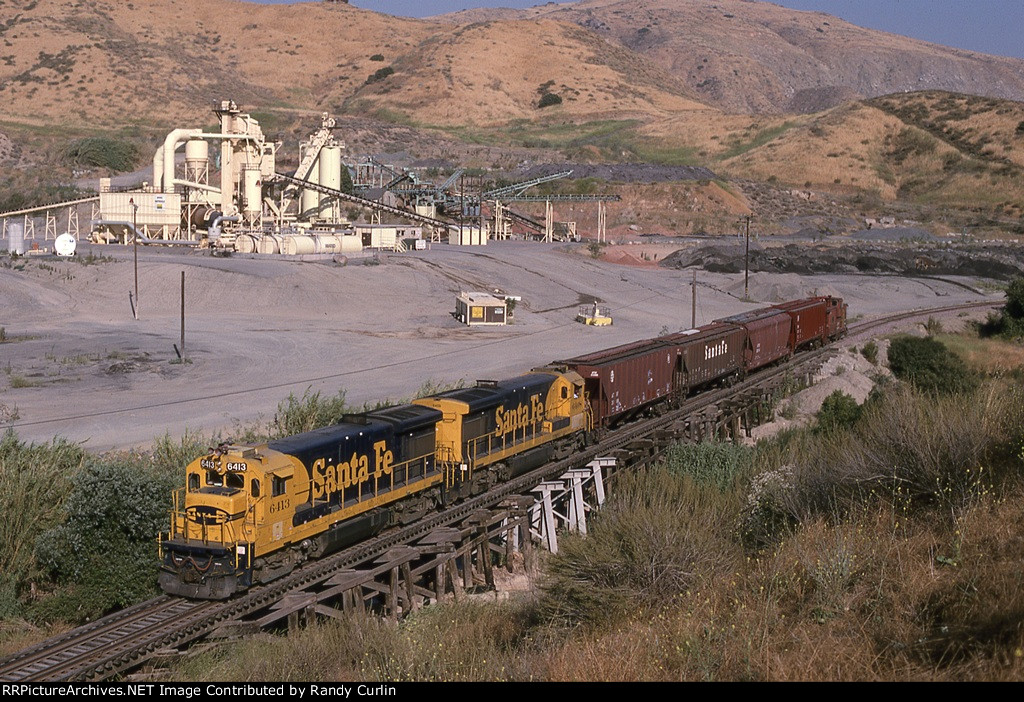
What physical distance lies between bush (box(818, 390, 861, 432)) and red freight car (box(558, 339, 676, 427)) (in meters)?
7.10

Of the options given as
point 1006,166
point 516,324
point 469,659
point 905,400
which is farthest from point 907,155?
point 469,659

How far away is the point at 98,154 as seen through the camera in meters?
137

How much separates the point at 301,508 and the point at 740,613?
10815 mm

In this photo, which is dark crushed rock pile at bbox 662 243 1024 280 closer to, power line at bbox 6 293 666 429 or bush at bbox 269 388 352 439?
power line at bbox 6 293 666 429

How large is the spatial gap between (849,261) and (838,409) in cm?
6967

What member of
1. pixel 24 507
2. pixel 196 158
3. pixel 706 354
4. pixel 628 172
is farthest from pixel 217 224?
pixel 628 172

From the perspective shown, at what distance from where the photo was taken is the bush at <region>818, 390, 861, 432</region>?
4403cm

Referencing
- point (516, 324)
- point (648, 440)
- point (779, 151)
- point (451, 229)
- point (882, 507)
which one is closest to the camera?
point (882, 507)

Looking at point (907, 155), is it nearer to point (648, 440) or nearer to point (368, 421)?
point (648, 440)

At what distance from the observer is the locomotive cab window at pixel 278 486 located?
2114 centimetres

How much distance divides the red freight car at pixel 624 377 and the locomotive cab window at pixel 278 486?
15347 millimetres

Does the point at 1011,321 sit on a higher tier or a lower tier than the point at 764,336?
lower

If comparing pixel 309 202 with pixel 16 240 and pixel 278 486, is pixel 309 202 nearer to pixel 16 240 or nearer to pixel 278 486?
pixel 16 240

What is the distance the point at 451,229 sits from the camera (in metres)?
110
